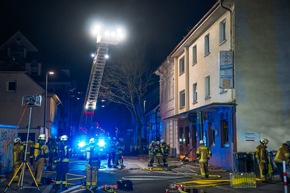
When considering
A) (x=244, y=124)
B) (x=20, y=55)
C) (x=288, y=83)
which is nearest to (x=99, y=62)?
(x=244, y=124)

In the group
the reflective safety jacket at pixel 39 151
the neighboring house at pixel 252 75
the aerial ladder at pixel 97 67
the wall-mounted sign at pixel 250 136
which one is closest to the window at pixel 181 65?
the aerial ladder at pixel 97 67

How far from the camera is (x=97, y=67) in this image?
21.9 m

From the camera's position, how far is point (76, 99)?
5788 centimetres

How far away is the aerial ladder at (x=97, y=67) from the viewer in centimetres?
1905

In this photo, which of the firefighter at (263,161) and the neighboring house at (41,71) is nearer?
the firefighter at (263,161)

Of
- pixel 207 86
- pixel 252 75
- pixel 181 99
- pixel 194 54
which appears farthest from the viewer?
pixel 181 99

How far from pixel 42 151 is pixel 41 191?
75.8 inches

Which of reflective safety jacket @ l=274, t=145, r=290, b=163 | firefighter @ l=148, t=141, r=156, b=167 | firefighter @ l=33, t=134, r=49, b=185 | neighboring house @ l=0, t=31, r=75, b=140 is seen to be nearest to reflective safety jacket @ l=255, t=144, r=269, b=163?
reflective safety jacket @ l=274, t=145, r=290, b=163

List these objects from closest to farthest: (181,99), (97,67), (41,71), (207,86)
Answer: (207,86) < (97,67) < (181,99) < (41,71)

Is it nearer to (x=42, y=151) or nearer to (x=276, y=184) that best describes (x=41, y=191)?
(x=42, y=151)

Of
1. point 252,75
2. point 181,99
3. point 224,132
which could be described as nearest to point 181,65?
point 181,99

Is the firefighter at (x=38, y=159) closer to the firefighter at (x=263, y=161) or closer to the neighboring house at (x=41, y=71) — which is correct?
the firefighter at (x=263, y=161)

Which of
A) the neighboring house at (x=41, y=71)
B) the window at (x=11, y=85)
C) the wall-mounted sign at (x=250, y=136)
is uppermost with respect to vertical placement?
the neighboring house at (x=41, y=71)

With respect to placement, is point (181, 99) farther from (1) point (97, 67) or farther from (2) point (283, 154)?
(2) point (283, 154)
